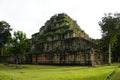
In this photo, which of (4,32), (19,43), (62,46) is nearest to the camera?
(19,43)

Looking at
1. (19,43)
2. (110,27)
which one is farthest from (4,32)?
(110,27)

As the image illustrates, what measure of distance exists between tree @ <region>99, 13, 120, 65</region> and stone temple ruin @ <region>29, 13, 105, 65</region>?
9.59 feet

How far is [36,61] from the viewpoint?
49.1 metres

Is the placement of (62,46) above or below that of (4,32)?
below

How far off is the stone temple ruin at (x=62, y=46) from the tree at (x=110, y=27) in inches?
115

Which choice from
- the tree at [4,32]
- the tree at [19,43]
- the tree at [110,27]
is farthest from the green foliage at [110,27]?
the tree at [4,32]

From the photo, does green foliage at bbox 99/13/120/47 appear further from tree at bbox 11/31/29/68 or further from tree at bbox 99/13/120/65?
tree at bbox 11/31/29/68

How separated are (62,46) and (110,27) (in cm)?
1128

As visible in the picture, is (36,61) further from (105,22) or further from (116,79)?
(116,79)

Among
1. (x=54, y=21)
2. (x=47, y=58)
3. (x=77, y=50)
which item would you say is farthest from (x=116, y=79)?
(x=54, y=21)

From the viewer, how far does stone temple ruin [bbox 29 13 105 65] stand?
4131cm

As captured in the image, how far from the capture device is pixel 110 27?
1698 inches

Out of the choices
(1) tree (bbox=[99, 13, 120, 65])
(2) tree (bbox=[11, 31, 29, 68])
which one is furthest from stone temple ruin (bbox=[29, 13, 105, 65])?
(2) tree (bbox=[11, 31, 29, 68])

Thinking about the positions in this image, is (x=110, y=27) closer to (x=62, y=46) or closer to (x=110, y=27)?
(x=110, y=27)
